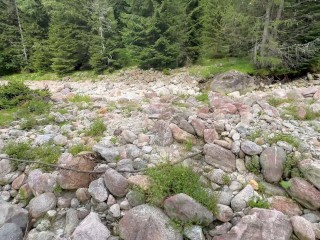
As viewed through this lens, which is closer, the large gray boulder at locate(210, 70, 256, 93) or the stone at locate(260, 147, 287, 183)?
the stone at locate(260, 147, 287, 183)

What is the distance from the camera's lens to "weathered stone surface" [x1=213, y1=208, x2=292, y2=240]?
2994mm

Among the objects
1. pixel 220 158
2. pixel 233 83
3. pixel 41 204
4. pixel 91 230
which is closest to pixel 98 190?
pixel 91 230

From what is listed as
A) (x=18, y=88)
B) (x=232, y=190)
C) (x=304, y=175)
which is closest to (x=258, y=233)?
(x=232, y=190)

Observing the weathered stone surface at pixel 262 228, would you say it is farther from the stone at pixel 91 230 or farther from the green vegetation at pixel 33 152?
the green vegetation at pixel 33 152

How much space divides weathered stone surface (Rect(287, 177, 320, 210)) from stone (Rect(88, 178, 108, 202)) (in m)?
2.74

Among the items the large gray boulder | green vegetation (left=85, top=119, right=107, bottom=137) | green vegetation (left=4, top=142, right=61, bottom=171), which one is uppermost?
green vegetation (left=85, top=119, right=107, bottom=137)

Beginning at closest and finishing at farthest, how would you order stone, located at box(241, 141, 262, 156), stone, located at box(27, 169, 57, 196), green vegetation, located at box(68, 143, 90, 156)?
stone, located at box(27, 169, 57, 196) → stone, located at box(241, 141, 262, 156) → green vegetation, located at box(68, 143, 90, 156)

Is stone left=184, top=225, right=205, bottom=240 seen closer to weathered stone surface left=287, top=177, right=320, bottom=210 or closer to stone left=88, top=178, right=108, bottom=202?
stone left=88, top=178, right=108, bottom=202

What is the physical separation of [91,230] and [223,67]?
11.9 metres

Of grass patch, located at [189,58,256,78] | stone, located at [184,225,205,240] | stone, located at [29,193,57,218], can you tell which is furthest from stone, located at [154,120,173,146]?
grass patch, located at [189,58,256,78]

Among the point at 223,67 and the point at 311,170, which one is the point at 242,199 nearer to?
the point at 311,170

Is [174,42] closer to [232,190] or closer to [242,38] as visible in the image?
[242,38]

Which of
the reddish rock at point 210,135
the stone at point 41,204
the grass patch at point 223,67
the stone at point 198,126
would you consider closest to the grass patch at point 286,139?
the reddish rock at point 210,135

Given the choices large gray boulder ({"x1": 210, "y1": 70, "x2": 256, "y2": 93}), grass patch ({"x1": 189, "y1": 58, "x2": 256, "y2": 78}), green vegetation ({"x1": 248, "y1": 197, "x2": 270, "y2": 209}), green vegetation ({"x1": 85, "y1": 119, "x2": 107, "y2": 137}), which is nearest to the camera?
green vegetation ({"x1": 248, "y1": 197, "x2": 270, "y2": 209})
